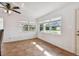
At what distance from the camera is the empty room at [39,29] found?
336 cm

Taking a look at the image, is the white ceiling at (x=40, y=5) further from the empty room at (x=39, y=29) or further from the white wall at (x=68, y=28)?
the white wall at (x=68, y=28)

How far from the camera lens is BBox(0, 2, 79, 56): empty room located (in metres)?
3.36

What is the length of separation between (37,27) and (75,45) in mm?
4521

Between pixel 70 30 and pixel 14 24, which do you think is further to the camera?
pixel 14 24

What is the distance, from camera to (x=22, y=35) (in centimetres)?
659

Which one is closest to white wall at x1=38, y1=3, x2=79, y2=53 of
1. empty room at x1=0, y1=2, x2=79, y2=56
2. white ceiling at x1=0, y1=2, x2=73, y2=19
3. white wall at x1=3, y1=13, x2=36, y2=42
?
empty room at x1=0, y1=2, x2=79, y2=56

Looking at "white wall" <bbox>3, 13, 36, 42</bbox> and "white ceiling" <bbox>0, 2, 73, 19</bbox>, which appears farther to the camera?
"white wall" <bbox>3, 13, 36, 42</bbox>

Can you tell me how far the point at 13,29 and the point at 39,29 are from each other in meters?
2.22

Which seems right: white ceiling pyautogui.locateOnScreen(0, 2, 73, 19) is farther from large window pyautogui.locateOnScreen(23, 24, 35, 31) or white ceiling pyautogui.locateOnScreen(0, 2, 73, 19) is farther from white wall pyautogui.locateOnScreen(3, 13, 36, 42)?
large window pyautogui.locateOnScreen(23, 24, 35, 31)

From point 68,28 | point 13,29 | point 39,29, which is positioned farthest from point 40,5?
point 39,29

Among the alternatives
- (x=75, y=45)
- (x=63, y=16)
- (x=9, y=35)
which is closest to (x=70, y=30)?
(x=75, y=45)

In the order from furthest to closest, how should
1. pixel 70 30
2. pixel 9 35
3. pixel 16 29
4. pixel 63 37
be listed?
pixel 16 29 → pixel 9 35 → pixel 63 37 → pixel 70 30

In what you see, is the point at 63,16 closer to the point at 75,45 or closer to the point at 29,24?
the point at 75,45

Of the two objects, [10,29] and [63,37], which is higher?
[10,29]
